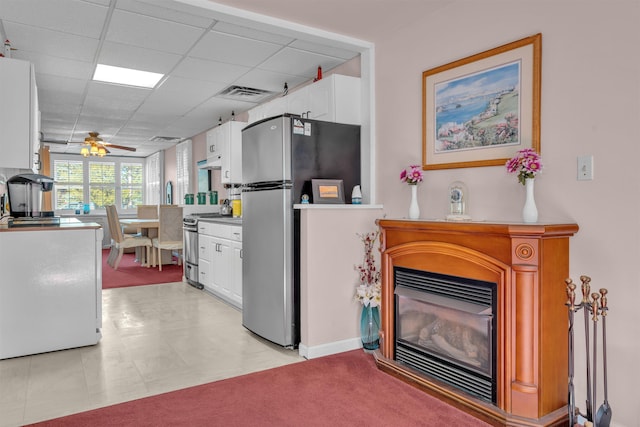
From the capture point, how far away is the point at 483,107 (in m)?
2.53

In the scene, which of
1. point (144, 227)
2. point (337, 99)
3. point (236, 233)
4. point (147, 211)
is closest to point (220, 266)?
point (236, 233)

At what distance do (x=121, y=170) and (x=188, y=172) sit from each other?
11.9ft

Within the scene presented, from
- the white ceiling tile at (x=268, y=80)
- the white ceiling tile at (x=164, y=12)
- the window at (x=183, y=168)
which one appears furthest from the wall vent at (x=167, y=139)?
the white ceiling tile at (x=164, y=12)

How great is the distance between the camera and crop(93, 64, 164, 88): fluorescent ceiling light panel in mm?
4094

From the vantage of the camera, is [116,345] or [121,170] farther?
[121,170]

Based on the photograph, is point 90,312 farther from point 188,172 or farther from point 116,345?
point 188,172

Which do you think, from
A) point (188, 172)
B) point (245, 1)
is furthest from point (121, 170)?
point (245, 1)

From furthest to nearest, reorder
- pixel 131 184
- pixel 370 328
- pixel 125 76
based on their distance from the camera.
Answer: pixel 131 184 → pixel 125 76 → pixel 370 328

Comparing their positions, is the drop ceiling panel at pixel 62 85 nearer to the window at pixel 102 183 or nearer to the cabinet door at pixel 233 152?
the cabinet door at pixel 233 152

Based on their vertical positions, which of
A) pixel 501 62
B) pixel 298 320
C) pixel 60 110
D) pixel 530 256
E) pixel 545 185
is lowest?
pixel 298 320

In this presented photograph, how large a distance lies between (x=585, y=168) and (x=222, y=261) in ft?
11.5

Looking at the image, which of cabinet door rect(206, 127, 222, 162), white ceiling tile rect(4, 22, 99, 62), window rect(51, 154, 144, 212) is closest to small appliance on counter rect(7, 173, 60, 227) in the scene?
white ceiling tile rect(4, 22, 99, 62)

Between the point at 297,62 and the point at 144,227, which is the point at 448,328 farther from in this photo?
the point at 144,227

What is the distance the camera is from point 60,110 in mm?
5785
